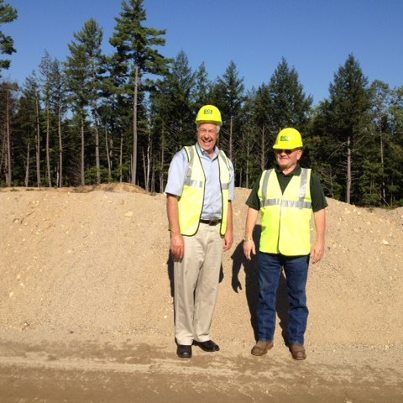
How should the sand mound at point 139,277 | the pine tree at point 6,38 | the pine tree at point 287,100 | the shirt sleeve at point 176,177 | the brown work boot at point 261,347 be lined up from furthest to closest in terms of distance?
the pine tree at point 287,100, the pine tree at point 6,38, the sand mound at point 139,277, the brown work boot at point 261,347, the shirt sleeve at point 176,177

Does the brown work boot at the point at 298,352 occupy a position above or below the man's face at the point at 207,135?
below

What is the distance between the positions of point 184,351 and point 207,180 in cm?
164

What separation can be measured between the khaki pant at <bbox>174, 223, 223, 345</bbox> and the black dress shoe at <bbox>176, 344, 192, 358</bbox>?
4cm

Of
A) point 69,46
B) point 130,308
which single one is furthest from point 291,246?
point 69,46

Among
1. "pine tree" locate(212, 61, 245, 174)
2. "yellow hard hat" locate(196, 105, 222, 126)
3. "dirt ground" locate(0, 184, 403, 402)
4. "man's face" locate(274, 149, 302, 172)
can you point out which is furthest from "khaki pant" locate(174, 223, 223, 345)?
"pine tree" locate(212, 61, 245, 174)

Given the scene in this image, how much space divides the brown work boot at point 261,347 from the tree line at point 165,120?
26.0 metres

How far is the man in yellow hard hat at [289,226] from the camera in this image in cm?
394

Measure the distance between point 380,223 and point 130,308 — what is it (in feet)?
14.5

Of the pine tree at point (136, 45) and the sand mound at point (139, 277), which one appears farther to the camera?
the pine tree at point (136, 45)

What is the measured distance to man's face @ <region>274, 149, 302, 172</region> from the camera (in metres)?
3.95

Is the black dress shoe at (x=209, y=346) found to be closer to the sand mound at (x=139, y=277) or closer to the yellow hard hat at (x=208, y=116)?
the sand mound at (x=139, y=277)

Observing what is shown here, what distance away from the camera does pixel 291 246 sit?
3932mm

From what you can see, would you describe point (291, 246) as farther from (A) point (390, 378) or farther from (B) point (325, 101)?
(B) point (325, 101)

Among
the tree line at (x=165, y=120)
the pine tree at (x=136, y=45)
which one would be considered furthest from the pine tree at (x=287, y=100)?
the pine tree at (x=136, y=45)
